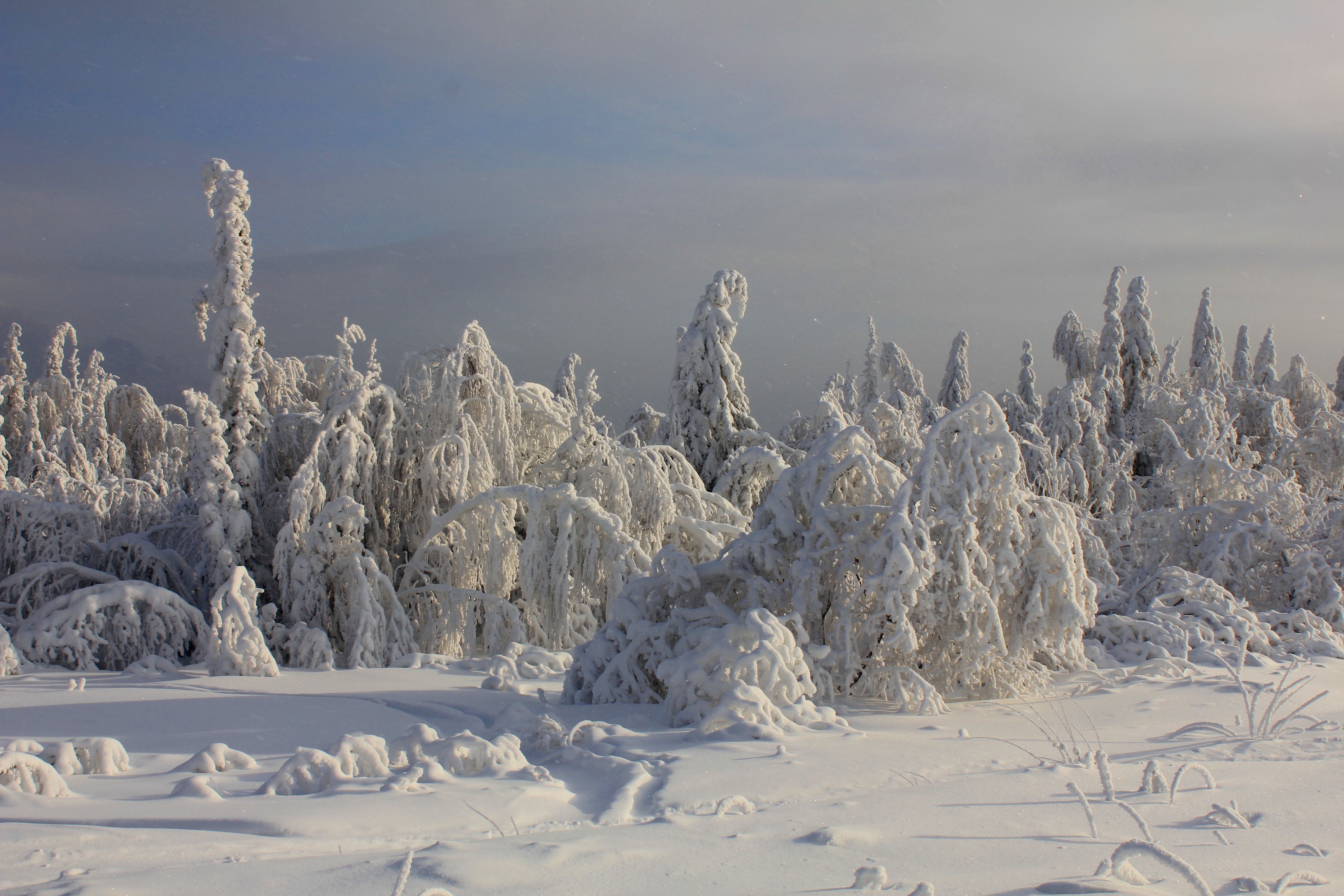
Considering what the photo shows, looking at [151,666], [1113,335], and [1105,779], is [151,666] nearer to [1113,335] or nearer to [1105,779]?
[1105,779]

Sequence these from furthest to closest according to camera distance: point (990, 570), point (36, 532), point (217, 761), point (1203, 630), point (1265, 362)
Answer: point (1265, 362) < point (36, 532) < point (1203, 630) < point (990, 570) < point (217, 761)

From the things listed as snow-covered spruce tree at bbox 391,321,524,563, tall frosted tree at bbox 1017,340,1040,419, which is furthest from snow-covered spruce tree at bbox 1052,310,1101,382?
snow-covered spruce tree at bbox 391,321,524,563

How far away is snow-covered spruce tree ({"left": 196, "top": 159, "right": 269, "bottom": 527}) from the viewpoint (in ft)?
39.1

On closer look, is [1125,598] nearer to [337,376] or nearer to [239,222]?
[337,376]

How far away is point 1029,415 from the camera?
31.2 meters

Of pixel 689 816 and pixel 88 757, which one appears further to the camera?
pixel 88 757

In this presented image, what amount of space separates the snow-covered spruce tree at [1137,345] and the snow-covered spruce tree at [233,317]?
30.4m

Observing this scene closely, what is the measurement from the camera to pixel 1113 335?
105ft

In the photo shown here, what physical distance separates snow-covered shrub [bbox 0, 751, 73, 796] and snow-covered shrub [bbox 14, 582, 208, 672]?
273 inches

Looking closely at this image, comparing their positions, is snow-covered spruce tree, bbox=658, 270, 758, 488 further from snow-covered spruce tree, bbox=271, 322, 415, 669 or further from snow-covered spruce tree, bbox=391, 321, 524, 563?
snow-covered spruce tree, bbox=271, 322, 415, 669

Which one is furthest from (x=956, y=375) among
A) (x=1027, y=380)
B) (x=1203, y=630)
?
(x=1203, y=630)

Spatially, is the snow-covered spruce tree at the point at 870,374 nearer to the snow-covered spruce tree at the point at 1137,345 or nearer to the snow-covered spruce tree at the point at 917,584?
the snow-covered spruce tree at the point at 1137,345

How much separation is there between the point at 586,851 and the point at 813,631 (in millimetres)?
4680

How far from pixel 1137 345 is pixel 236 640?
1272 inches
